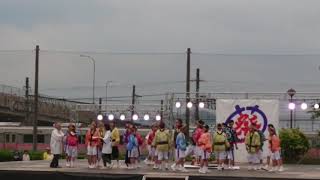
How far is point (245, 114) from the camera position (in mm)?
27250

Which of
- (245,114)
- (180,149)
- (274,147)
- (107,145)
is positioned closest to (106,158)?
(107,145)

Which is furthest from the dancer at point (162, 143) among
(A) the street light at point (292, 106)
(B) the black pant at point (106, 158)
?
(A) the street light at point (292, 106)

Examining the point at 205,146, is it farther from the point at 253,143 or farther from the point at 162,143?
the point at 253,143

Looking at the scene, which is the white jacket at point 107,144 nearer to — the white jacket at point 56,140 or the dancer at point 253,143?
the white jacket at point 56,140

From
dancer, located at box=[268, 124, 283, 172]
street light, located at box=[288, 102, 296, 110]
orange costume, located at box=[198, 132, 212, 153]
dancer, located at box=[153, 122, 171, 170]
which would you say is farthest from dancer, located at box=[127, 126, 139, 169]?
street light, located at box=[288, 102, 296, 110]

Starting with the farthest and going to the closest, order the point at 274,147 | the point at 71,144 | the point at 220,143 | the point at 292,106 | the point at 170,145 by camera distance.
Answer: the point at 292,106 → the point at 71,144 → the point at 170,145 → the point at 220,143 → the point at 274,147

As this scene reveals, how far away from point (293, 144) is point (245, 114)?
14.3 feet

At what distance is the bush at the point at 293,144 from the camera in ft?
99.2

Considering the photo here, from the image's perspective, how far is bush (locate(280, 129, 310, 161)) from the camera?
99.2ft

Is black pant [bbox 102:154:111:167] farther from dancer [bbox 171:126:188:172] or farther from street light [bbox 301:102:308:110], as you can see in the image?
street light [bbox 301:102:308:110]

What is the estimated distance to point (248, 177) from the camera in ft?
54.8

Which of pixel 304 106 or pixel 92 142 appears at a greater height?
pixel 304 106

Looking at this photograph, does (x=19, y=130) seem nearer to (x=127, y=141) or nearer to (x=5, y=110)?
(x=5, y=110)

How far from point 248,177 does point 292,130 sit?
574 inches
